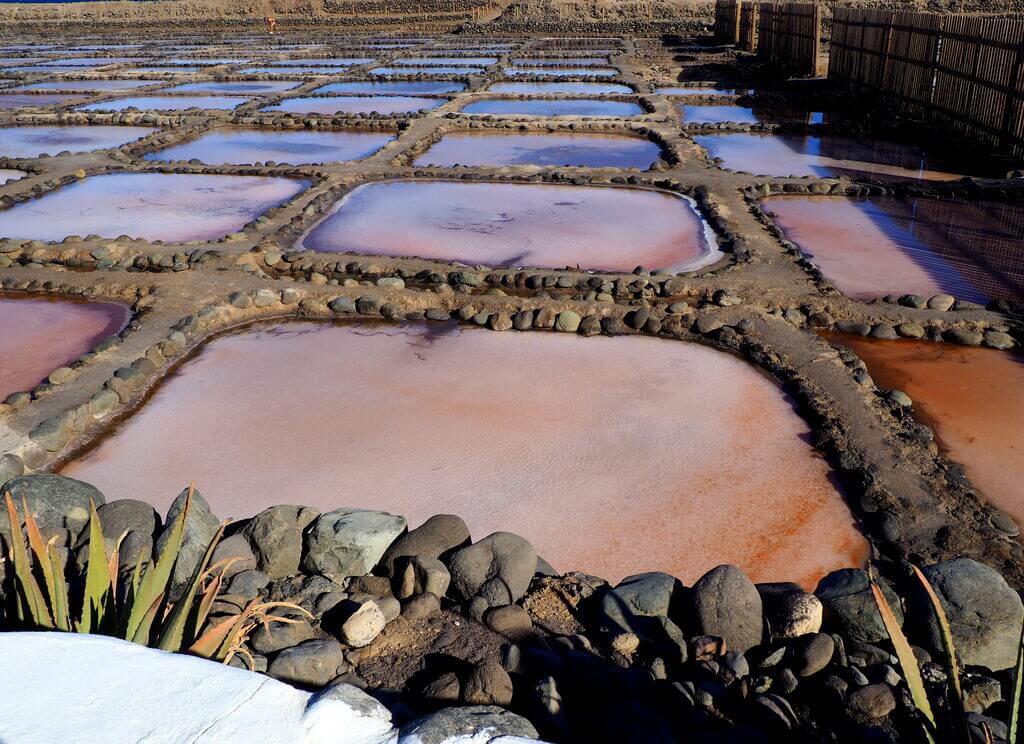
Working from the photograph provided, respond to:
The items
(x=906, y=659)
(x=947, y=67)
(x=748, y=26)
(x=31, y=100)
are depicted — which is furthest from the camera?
(x=748, y=26)

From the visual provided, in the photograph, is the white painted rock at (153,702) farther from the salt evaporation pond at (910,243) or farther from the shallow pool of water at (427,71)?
the shallow pool of water at (427,71)

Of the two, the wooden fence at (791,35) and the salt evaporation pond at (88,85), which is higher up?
the wooden fence at (791,35)

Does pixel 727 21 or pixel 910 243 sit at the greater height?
pixel 727 21

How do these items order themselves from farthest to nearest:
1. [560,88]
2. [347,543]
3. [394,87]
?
1. [394,87]
2. [560,88]
3. [347,543]

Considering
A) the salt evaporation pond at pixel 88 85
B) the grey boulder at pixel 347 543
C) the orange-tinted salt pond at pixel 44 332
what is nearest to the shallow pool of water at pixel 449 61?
the salt evaporation pond at pixel 88 85

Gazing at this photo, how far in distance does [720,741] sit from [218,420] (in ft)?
13.4

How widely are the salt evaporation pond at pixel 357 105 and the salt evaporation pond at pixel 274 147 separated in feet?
6.29

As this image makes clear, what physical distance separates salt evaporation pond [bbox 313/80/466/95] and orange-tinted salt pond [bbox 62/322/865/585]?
1651 cm

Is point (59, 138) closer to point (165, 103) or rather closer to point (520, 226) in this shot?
point (165, 103)

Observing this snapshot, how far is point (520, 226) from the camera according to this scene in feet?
31.5

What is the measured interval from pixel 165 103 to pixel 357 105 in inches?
197

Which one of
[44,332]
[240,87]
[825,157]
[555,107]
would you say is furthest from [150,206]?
[240,87]

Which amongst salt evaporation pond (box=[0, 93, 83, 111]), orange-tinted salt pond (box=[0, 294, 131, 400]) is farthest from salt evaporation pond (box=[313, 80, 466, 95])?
orange-tinted salt pond (box=[0, 294, 131, 400])

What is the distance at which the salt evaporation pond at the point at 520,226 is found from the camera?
8562 mm
